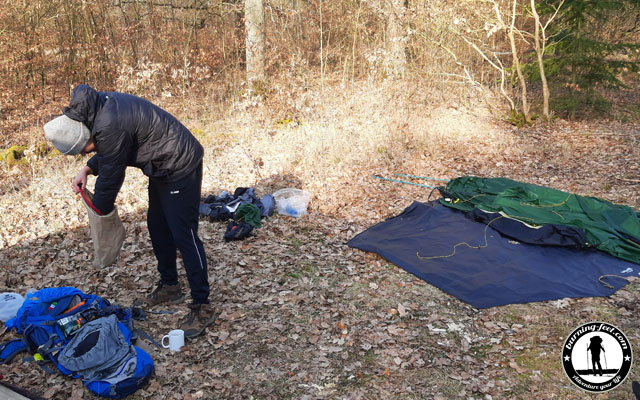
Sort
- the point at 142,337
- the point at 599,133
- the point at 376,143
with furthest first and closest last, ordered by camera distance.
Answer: the point at 599,133 < the point at 376,143 < the point at 142,337

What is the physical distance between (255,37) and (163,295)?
776 cm

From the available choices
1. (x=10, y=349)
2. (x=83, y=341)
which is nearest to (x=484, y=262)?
(x=83, y=341)

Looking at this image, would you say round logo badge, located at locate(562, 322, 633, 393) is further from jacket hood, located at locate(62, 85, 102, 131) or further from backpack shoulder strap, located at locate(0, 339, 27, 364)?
backpack shoulder strap, located at locate(0, 339, 27, 364)

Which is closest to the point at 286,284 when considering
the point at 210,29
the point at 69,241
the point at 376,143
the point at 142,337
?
the point at 142,337

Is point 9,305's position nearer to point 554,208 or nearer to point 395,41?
point 554,208

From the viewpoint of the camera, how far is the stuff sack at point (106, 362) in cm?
301

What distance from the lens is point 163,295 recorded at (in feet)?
13.4

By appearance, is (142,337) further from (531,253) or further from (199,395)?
(531,253)

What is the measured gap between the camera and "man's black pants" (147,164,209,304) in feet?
11.3

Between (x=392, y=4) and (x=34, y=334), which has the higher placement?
(x=392, y=4)

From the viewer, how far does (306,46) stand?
11469mm

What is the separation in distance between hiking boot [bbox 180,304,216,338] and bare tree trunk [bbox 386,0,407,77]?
800 cm

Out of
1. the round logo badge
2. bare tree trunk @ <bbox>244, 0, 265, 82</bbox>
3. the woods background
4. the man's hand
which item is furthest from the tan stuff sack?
bare tree trunk @ <bbox>244, 0, 265, 82</bbox>

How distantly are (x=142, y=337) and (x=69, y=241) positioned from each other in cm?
218
